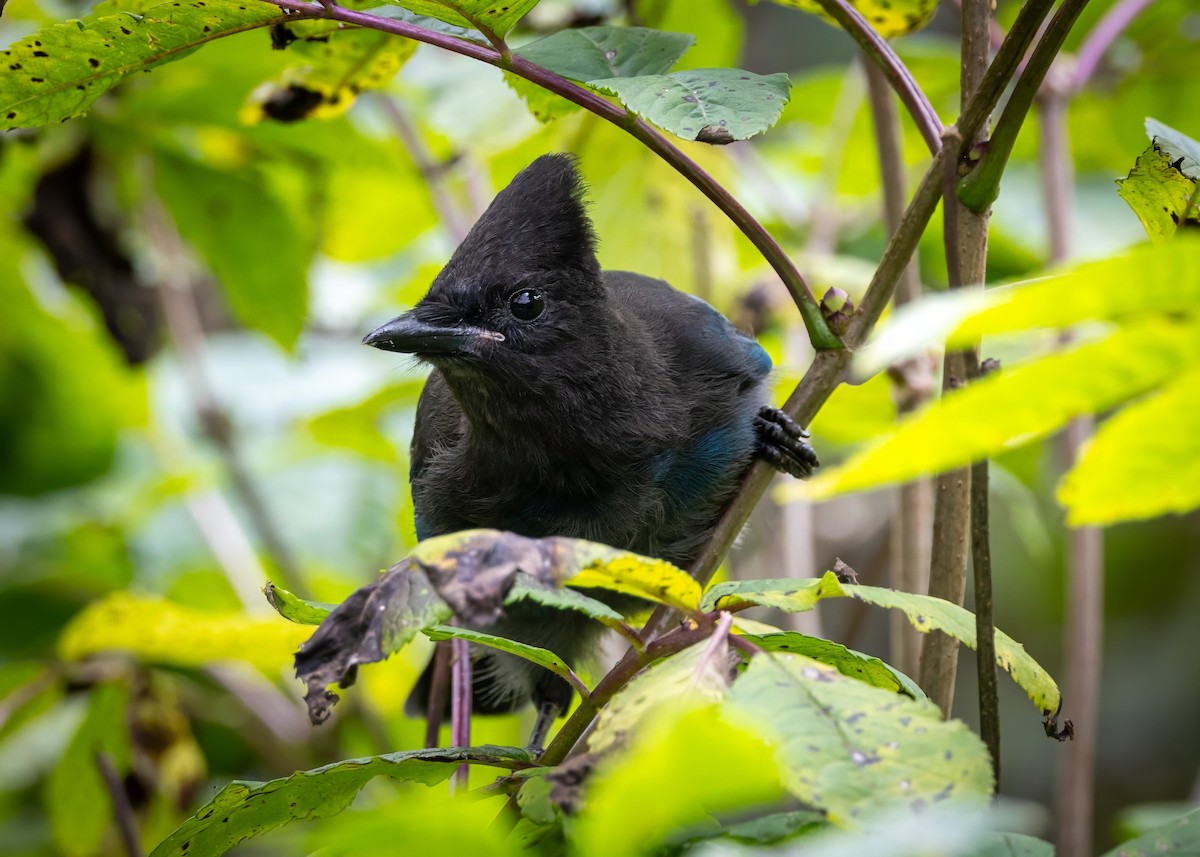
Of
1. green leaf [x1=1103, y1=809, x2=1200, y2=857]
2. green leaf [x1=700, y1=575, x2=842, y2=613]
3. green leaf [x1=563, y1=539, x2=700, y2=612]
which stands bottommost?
green leaf [x1=1103, y1=809, x2=1200, y2=857]

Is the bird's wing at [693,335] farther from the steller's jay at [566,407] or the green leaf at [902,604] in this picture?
the green leaf at [902,604]

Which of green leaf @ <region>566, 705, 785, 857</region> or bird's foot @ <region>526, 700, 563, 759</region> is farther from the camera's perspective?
bird's foot @ <region>526, 700, 563, 759</region>

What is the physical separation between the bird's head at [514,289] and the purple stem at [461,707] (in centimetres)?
57

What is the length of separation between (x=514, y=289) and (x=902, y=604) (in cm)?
137

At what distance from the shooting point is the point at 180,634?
2.47 meters

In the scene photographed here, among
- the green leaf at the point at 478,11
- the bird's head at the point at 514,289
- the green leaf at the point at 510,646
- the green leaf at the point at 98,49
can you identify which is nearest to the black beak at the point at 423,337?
the bird's head at the point at 514,289

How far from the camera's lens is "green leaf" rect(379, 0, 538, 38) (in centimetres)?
140

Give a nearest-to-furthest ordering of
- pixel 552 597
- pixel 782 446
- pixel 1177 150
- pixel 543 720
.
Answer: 1. pixel 552 597
2. pixel 1177 150
3. pixel 782 446
4. pixel 543 720

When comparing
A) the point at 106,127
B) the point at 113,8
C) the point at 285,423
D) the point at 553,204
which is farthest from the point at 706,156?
the point at 285,423

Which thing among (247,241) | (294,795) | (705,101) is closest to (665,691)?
(294,795)

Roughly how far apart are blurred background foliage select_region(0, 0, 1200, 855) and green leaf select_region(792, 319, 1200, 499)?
1534 mm

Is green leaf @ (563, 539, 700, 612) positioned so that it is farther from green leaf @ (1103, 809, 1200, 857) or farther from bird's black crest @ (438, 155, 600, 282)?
bird's black crest @ (438, 155, 600, 282)

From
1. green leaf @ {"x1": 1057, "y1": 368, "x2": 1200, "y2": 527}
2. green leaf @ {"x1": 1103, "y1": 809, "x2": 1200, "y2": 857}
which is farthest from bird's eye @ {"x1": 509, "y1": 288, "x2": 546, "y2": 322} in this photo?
green leaf @ {"x1": 1057, "y1": 368, "x2": 1200, "y2": 527}

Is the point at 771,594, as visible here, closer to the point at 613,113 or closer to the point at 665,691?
the point at 665,691
